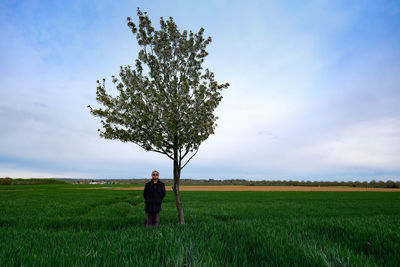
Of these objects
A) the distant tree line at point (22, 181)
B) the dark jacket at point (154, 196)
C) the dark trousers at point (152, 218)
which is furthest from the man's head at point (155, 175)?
the distant tree line at point (22, 181)

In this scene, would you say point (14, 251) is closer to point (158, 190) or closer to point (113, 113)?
point (158, 190)

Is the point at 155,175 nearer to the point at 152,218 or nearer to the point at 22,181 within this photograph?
the point at 152,218

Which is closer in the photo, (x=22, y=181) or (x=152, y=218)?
(x=152, y=218)

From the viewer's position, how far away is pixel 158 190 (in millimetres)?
9070

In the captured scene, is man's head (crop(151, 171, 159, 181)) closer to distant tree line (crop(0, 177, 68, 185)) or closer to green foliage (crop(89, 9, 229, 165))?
green foliage (crop(89, 9, 229, 165))

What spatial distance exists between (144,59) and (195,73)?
2.47 meters

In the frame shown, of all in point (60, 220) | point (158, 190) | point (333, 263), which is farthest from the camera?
point (60, 220)

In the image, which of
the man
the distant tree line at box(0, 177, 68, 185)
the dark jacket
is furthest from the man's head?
the distant tree line at box(0, 177, 68, 185)

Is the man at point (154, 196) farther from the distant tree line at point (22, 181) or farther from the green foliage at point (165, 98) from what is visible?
the distant tree line at point (22, 181)

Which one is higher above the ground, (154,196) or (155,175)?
(155,175)

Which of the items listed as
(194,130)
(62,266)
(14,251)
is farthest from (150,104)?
(62,266)

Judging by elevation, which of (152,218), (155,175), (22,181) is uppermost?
(155,175)

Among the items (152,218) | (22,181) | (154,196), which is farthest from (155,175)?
(22,181)

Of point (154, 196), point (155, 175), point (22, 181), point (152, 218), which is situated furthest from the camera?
point (22, 181)
